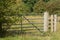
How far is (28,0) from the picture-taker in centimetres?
5338

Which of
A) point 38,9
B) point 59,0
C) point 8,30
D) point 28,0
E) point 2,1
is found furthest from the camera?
point 28,0

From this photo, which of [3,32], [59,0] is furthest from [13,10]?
[59,0]

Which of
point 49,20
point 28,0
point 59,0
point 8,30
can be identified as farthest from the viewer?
point 28,0

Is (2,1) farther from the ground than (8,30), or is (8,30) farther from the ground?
(2,1)

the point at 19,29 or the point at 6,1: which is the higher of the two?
the point at 6,1

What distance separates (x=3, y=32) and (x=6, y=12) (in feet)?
4.30

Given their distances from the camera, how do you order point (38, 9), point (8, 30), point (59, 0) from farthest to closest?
point (38, 9), point (59, 0), point (8, 30)

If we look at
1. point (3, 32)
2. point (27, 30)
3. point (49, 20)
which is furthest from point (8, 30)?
point (49, 20)

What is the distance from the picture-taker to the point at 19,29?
1855 centimetres

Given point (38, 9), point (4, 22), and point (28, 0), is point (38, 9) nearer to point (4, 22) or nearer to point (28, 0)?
point (28, 0)

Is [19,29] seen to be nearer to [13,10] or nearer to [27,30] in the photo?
[27,30]

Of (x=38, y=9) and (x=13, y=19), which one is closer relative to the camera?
(x=13, y=19)

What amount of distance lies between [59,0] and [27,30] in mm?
17311

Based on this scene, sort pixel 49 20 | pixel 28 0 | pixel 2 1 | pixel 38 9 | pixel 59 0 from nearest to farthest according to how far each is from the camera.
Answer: pixel 2 1 → pixel 49 20 → pixel 59 0 → pixel 38 9 → pixel 28 0
